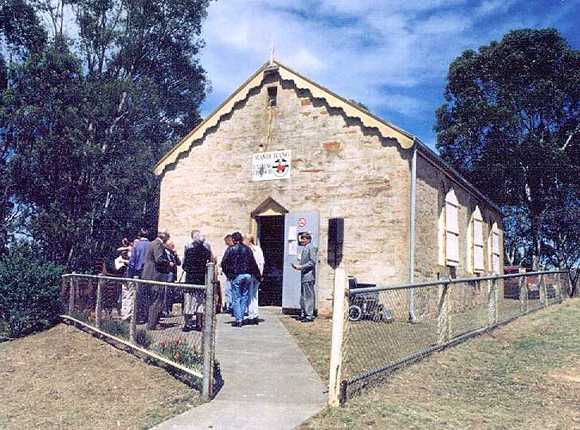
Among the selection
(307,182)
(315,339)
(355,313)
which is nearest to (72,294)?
(315,339)

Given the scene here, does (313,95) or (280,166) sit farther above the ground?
(313,95)

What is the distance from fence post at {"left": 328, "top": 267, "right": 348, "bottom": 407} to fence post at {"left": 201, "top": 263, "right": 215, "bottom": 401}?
1.34 meters

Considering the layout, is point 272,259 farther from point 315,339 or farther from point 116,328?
point 116,328

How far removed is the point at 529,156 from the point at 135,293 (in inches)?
908

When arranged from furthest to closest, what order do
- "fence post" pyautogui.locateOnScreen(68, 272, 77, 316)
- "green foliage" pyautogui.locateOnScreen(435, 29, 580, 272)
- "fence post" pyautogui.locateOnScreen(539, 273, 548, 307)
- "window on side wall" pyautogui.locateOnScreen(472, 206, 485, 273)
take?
"green foliage" pyautogui.locateOnScreen(435, 29, 580, 272) < "window on side wall" pyautogui.locateOnScreen(472, 206, 485, 273) < "fence post" pyautogui.locateOnScreen(539, 273, 548, 307) < "fence post" pyautogui.locateOnScreen(68, 272, 77, 316)

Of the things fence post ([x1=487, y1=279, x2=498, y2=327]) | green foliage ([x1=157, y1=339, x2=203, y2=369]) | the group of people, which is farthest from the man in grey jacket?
green foliage ([x1=157, y1=339, x2=203, y2=369])

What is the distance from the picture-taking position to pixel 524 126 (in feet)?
89.0

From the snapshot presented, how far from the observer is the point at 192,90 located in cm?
2695

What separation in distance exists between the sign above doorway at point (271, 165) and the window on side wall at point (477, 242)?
701 centimetres

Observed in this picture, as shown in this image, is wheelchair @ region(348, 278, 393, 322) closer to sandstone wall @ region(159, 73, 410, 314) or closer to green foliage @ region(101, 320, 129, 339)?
green foliage @ region(101, 320, 129, 339)

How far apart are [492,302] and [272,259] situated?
6956 mm

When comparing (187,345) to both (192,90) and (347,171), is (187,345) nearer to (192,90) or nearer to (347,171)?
(347,171)

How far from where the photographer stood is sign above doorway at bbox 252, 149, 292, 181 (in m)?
13.6

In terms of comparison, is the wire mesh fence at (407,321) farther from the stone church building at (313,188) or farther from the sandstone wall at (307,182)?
the stone church building at (313,188)
